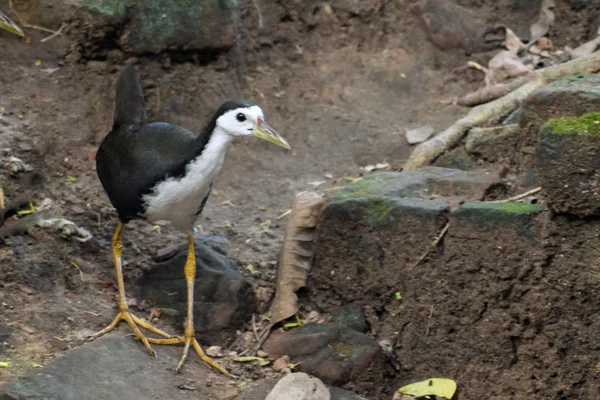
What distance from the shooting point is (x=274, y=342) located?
15.2 ft

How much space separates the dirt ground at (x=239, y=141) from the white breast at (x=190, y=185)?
0.67 m

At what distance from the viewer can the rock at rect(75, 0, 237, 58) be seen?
5801mm

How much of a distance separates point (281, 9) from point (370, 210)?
279 cm

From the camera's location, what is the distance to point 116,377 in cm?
401

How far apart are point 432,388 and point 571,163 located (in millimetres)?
1304

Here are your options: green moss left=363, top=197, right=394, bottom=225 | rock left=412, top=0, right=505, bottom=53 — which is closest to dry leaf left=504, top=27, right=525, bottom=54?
rock left=412, top=0, right=505, bottom=53

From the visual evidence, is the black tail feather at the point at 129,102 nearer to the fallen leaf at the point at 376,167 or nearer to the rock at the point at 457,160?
the fallen leaf at the point at 376,167

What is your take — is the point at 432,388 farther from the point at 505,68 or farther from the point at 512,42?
the point at 512,42

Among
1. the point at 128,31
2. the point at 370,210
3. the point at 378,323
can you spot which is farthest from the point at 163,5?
the point at 378,323

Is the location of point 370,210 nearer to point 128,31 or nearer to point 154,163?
point 154,163

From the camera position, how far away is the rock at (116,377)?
372cm

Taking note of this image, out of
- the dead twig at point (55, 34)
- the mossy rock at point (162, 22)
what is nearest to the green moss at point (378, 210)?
the mossy rock at point (162, 22)

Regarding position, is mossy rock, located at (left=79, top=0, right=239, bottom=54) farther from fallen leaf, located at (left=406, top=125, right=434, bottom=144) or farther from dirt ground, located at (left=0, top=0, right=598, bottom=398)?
fallen leaf, located at (left=406, top=125, right=434, bottom=144)

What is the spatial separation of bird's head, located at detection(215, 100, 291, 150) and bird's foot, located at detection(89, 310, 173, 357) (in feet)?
3.49
